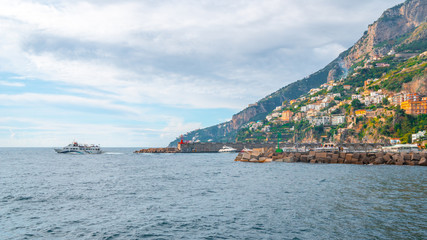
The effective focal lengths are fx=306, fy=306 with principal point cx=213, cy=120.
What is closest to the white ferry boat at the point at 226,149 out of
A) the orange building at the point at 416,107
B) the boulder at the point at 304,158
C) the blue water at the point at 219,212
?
the orange building at the point at 416,107

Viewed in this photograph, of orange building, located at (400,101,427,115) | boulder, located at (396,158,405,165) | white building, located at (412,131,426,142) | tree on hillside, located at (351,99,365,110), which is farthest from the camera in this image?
tree on hillside, located at (351,99,365,110)

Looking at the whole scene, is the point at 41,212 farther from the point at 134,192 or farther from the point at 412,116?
the point at 412,116

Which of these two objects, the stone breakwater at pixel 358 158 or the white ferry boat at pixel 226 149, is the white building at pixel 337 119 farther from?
the stone breakwater at pixel 358 158

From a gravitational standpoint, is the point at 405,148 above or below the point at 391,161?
above

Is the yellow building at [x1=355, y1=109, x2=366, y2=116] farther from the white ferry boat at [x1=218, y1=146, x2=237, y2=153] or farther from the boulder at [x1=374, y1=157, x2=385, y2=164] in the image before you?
the boulder at [x1=374, y1=157, x2=385, y2=164]

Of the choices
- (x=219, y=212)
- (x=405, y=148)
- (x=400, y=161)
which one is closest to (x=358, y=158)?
(x=400, y=161)

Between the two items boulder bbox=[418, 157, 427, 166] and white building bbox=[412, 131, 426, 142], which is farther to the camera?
white building bbox=[412, 131, 426, 142]

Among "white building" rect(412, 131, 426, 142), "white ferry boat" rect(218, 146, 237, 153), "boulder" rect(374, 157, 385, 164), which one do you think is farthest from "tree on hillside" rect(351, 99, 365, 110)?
"boulder" rect(374, 157, 385, 164)

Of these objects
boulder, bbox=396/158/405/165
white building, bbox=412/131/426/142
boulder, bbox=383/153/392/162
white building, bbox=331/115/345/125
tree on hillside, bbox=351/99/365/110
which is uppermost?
tree on hillside, bbox=351/99/365/110

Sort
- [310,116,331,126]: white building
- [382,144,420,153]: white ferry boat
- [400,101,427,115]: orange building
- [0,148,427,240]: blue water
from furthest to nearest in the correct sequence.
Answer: [310,116,331,126]: white building
[400,101,427,115]: orange building
[382,144,420,153]: white ferry boat
[0,148,427,240]: blue water

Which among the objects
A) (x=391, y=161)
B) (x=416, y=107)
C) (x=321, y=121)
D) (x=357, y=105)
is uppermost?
(x=357, y=105)

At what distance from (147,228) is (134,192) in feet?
44.3

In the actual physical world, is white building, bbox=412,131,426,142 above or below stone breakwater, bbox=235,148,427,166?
above

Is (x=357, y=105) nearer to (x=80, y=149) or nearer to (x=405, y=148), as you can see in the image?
(x=405, y=148)
